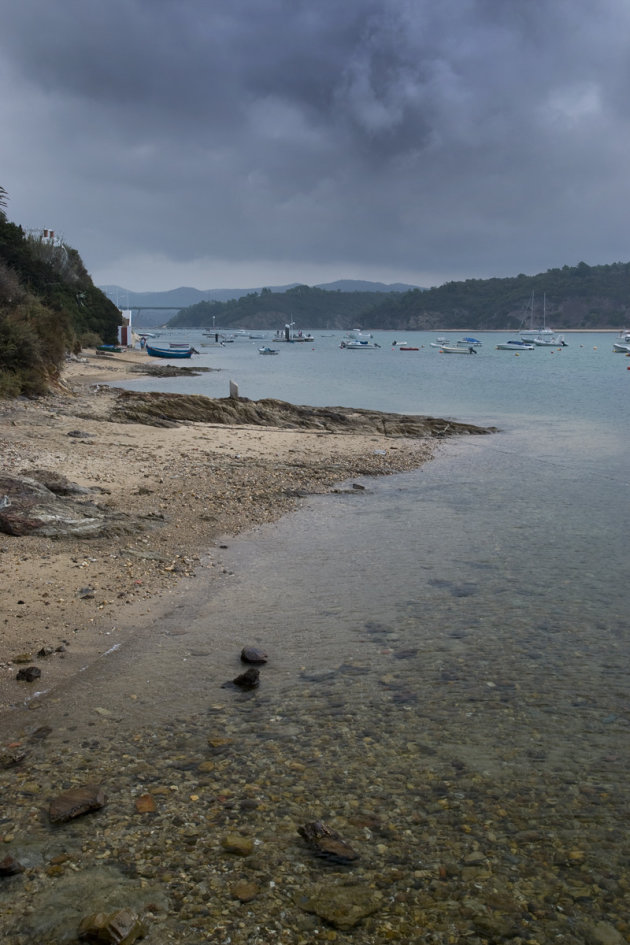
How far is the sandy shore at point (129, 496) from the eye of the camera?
19.8 ft

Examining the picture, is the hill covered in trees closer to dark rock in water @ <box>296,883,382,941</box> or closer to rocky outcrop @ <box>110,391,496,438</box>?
rocky outcrop @ <box>110,391,496,438</box>

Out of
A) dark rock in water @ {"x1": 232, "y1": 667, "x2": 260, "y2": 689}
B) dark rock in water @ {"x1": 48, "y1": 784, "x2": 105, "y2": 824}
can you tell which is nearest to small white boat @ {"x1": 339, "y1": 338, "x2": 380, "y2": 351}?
dark rock in water @ {"x1": 232, "y1": 667, "x2": 260, "y2": 689}

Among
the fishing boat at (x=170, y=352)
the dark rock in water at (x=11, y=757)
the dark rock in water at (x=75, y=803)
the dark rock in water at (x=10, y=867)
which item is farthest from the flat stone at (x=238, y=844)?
the fishing boat at (x=170, y=352)

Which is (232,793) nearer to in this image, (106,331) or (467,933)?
(467,933)

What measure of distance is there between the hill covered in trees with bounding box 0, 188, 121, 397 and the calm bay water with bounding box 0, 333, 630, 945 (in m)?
14.0

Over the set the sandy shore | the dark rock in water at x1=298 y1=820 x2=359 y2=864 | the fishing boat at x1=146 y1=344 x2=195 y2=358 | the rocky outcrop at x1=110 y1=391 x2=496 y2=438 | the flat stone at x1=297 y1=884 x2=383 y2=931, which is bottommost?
the flat stone at x1=297 y1=884 x2=383 y2=931

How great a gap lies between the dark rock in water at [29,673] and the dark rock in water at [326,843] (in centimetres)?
253

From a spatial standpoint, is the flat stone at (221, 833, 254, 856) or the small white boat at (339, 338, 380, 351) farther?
the small white boat at (339, 338, 380, 351)

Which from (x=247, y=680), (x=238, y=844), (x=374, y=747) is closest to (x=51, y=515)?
(x=247, y=680)

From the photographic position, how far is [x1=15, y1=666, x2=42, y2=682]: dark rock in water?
5129 millimetres

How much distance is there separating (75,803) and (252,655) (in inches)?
86.0

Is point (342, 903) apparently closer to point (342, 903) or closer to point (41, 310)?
point (342, 903)

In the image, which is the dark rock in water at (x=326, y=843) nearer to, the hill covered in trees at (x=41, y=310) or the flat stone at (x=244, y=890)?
the flat stone at (x=244, y=890)

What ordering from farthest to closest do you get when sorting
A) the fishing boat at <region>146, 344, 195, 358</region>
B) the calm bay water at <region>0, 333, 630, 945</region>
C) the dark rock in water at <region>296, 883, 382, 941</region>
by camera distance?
the fishing boat at <region>146, 344, 195, 358</region> < the calm bay water at <region>0, 333, 630, 945</region> < the dark rock in water at <region>296, 883, 382, 941</region>
